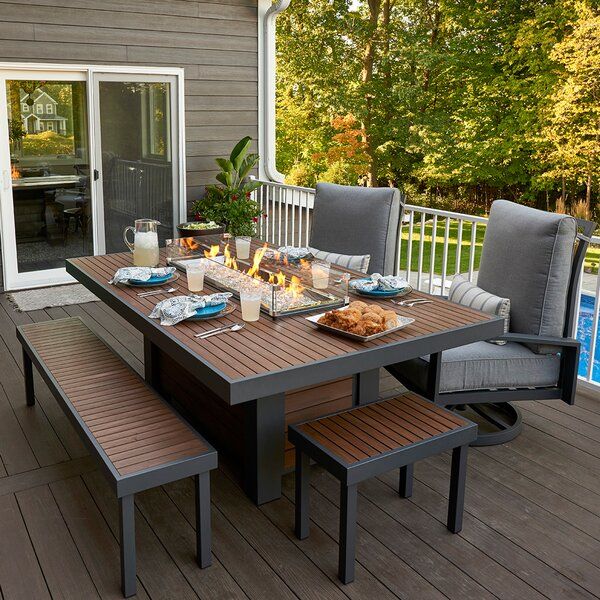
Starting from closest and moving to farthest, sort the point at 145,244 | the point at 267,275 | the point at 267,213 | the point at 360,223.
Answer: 1. the point at 267,275
2. the point at 145,244
3. the point at 360,223
4. the point at 267,213

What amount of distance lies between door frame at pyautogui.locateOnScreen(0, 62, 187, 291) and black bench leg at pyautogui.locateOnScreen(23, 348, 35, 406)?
8.85 feet

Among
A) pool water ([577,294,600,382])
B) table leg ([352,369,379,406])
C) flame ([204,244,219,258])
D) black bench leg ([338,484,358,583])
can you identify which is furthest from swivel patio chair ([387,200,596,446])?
pool water ([577,294,600,382])

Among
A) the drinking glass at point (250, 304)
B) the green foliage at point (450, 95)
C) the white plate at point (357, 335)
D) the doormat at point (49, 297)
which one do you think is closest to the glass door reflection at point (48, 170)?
the doormat at point (49, 297)

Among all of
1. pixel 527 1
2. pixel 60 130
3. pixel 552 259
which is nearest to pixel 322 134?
pixel 527 1

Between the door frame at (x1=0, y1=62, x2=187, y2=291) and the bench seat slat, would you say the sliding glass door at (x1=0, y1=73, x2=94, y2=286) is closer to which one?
the door frame at (x1=0, y1=62, x2=187, y2=291)

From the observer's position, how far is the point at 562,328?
10.9ft

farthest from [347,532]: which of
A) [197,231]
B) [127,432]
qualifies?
[197,231]

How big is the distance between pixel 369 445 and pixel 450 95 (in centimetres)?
1352

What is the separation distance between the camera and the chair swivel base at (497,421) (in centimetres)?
337

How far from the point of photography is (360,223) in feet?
14.1

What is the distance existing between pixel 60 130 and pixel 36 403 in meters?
3.24

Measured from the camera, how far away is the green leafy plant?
6.75 m

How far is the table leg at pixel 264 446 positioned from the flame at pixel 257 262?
2.62 feet

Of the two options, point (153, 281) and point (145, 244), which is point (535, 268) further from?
point (145, 244)
